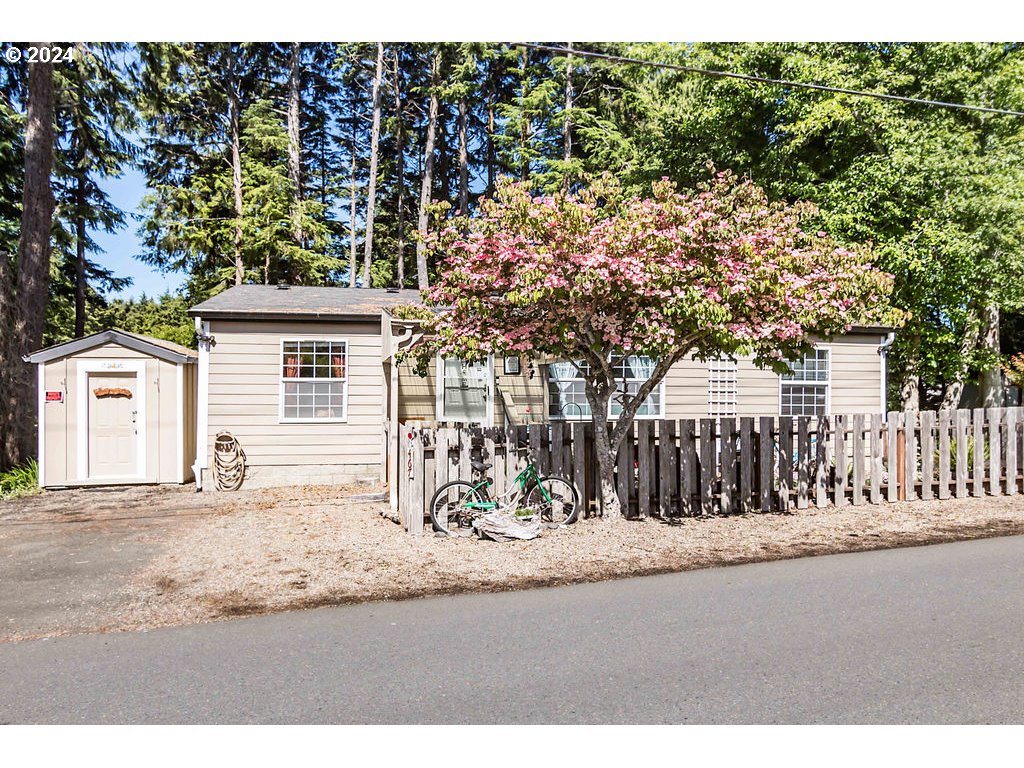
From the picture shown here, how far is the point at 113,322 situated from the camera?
3184 centimetres

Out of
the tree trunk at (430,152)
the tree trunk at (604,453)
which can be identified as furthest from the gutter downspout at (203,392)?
the tree trunk at (430,152)

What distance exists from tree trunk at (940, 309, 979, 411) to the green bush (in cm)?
1806

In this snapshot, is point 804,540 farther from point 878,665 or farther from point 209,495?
point 209,495

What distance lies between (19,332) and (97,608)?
419 inches

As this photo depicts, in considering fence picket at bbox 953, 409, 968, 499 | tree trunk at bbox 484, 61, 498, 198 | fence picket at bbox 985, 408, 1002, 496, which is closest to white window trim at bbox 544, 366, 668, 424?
fence picket at bbox 953, 409, 968, 499

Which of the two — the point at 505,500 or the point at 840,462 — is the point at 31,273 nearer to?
the point at 505,500

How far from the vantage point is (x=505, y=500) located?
24.7 ft

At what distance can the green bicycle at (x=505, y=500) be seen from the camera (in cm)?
733

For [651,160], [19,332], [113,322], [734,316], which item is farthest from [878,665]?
[113,322]

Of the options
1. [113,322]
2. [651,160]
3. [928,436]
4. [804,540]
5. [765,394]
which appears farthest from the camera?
[113,322]

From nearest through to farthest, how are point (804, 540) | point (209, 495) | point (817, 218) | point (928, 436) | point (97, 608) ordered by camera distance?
point (97, 608) → point (804, 540) → point (928, 436) → point (209, 495) → point (817, 218)

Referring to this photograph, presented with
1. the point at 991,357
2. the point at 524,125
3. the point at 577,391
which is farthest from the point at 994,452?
the point at 524,125

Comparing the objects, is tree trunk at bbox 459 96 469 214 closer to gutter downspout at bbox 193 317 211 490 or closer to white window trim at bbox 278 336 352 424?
white window trim at bbox 278 336 352 424

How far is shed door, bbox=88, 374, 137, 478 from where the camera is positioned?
11195 mm
